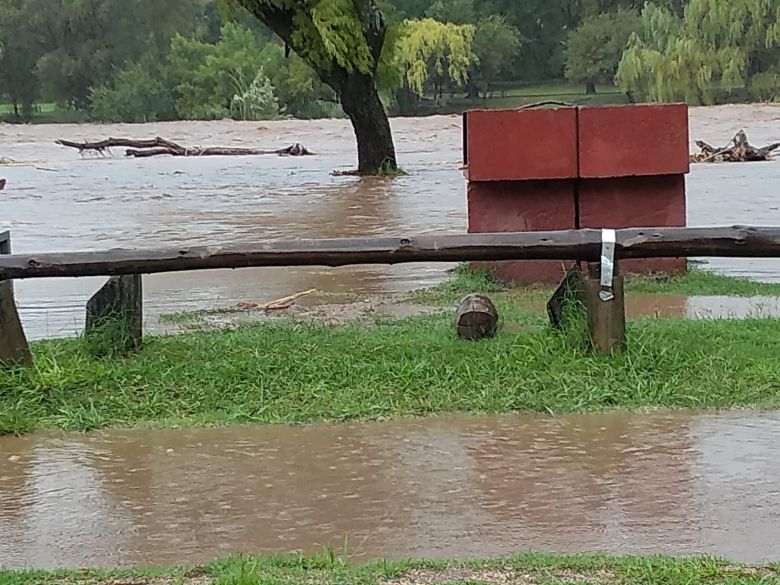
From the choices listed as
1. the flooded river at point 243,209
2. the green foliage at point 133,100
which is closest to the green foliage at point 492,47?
the green foliage at point 133,100

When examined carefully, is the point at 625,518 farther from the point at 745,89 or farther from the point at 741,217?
the point at 745,89

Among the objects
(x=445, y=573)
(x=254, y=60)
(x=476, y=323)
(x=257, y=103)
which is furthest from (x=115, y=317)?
(x=254, y=60)

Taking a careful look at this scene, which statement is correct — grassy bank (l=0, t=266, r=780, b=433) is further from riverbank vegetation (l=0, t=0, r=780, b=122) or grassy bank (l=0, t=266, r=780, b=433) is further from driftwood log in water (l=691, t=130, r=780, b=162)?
riverbank vegetation (l=0, t=0, r=780, b=122)

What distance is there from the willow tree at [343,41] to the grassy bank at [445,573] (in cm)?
1849

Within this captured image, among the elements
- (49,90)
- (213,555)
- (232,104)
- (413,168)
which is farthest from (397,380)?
(49,90)

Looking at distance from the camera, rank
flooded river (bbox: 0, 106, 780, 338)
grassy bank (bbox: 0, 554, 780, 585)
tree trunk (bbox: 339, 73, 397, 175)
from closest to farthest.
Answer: grassy bank (bbox: 0, 554, 780, 585)
flooded river (bbox: 0, 106, 780, 338)
tree trunk (bbox: 339, 73, 397, 175)

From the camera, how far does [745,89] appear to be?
51125 mm

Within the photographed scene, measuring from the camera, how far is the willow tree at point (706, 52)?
48219 mm

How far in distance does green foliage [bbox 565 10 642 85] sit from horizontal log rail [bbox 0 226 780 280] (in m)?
63.4

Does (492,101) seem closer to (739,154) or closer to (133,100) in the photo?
(133,100)

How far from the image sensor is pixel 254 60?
7131cm

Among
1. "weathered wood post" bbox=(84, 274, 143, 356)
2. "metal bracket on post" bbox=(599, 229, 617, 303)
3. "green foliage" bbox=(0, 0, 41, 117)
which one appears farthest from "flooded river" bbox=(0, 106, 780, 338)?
"green foliage" bbox=(0, 0, 41, 117)

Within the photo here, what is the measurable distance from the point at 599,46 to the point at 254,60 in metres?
19.9

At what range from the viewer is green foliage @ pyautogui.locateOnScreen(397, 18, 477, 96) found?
61.9m
